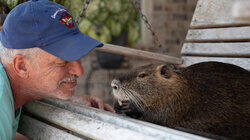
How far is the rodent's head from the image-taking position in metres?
1.51

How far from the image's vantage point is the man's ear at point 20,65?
1256mm

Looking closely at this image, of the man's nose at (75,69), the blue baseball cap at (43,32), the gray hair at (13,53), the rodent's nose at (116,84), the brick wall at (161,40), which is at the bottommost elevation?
the brick wall at (161,40)

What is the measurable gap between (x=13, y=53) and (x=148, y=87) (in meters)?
0.77

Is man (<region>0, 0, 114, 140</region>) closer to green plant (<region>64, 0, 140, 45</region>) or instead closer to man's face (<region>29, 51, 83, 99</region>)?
man's face (<region>29, 51, 83, 99</region>)

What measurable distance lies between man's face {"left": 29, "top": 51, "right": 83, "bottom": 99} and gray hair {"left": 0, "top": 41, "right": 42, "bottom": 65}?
0.03 m

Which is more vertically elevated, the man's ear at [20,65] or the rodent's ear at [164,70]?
the man's ear at [20,65]

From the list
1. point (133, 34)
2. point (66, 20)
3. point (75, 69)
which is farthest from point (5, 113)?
point (133, 34)

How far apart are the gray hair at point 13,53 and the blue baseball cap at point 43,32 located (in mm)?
23

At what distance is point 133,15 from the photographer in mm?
4293

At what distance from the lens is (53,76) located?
51.2 inches

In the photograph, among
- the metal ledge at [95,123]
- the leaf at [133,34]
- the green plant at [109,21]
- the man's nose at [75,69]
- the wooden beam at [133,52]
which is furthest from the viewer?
the leaf at [133,34]

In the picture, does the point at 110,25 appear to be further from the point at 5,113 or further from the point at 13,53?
the point at 5,113

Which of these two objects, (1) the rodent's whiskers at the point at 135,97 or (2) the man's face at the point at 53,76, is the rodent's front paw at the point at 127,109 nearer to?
(1) the rodent's whiskers at the point at 135,97

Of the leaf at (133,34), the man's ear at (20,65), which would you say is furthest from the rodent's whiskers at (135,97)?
the leaf at (133,34)
